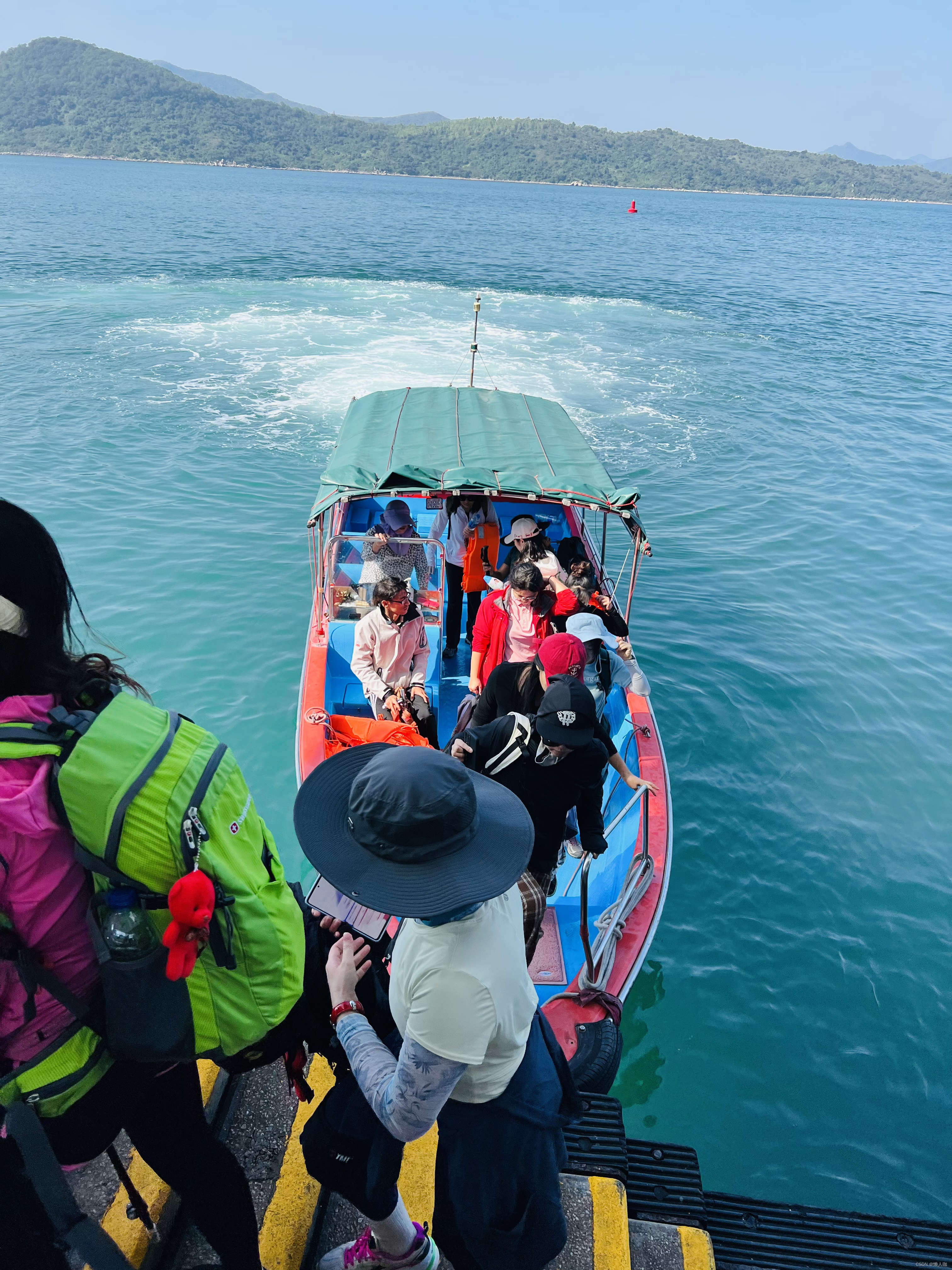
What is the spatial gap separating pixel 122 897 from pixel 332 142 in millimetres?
154460

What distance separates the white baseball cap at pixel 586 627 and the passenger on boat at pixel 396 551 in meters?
2.07

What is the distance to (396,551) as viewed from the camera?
7.49 m

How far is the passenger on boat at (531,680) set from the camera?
3744 mm

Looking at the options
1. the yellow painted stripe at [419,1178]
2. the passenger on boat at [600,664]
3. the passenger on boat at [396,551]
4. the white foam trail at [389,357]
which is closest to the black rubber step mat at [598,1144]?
the yellow painted stripe at [419,1178]

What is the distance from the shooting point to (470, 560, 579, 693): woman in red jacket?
5656 mm

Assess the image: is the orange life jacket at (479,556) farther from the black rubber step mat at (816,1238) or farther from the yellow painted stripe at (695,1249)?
the yellow painted stripe at (695,1249)

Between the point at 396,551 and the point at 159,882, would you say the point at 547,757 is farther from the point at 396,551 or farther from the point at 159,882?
the point at 396,551

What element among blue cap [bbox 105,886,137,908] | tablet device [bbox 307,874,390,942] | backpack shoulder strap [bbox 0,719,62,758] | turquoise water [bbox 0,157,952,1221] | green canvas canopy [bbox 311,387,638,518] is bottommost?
turquoise water [bbox 0,157,952,1221]

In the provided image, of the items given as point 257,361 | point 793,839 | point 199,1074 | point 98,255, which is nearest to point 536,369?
point 257,361

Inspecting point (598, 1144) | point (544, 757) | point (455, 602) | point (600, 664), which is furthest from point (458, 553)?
point (598, 1144)

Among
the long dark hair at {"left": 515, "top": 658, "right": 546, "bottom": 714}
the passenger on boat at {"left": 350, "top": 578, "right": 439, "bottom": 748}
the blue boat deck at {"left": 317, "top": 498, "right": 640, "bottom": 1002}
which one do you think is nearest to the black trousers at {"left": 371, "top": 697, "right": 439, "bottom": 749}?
the passenger on boat at {"left": 350, "top": 578, "right": 439, "bottom": 748}

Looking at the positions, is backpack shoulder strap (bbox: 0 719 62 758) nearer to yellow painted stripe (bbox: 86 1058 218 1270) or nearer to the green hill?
yellow painted stripe (bbox: 86 1058 218 1270)

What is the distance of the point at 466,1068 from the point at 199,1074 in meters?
1.49

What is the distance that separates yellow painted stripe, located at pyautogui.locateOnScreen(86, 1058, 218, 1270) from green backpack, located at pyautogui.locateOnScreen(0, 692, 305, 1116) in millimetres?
549
